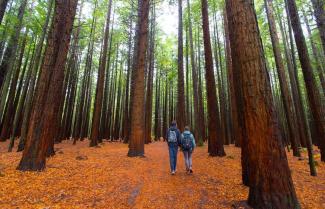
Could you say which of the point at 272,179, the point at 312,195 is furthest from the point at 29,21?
the point at 312,195

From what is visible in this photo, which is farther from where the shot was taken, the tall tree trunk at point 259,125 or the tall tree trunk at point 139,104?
the tall tree trunk at point 139,104

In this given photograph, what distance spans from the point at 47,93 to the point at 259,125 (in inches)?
239

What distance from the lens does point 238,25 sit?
3.61 meters

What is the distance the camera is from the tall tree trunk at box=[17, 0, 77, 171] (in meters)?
5.54

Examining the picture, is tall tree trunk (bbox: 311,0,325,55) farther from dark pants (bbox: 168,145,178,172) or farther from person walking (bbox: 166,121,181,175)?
dark pants (bbox: 168,145,178,172)

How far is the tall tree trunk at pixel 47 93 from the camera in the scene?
18.2ft

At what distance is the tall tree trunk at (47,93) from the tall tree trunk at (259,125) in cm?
547

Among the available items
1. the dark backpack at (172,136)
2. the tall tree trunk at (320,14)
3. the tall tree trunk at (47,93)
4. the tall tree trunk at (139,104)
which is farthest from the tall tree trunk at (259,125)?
the tall tree trunk at (139,104)

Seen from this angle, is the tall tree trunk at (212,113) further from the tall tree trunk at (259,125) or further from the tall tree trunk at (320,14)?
the tall tree trunk at (259,125)

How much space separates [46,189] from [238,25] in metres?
5.33

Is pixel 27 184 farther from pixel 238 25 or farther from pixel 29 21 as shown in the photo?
pixel 29 21

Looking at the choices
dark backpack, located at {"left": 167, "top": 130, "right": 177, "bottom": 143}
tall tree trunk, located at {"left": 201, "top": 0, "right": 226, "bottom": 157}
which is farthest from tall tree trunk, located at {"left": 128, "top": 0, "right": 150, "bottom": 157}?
tall tree trunk, located at {"left": 201, "top": 0, "right": 226, "bottom": 157}

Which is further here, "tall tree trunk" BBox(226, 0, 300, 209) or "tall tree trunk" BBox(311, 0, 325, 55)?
"tall tree trunk" BBox(311, 0, 325, 55)

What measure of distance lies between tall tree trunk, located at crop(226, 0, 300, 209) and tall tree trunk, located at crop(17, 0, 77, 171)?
17.9ft
